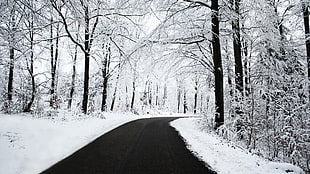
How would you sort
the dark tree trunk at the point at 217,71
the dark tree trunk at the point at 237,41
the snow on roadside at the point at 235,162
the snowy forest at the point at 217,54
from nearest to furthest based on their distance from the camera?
the snow on roadside at the point at 235,162 < the snowy forest at the point at 217,54 < the dark tree trunk at the point at 217,71 < the dark tree trunk at the point at 237,41

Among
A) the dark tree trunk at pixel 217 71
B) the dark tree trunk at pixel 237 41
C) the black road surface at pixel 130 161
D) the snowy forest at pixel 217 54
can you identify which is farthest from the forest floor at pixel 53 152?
the dark tree trunk at pixel 237 41

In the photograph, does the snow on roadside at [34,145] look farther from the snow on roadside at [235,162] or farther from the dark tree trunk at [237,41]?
the dark tree trunk at [237,41]

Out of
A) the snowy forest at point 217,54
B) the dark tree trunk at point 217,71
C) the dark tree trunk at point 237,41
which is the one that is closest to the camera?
the snowy forest at point 217,54

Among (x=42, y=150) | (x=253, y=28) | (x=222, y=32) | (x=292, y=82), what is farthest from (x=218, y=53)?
(x=42, y=150)

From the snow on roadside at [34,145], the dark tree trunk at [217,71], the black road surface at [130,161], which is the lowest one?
the black road surface at [130,161]

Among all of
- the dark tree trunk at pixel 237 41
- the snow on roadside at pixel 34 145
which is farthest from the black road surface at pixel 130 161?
the dark tree trunk at pixel 237 41

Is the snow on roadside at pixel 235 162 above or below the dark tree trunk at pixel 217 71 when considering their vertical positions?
below

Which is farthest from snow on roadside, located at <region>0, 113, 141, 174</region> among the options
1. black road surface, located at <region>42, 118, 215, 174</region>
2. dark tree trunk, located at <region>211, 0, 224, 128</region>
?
dark tree trunk, located at <region>211, 0, 224, 128</region>

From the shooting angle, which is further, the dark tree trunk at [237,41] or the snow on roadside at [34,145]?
the dark tree trunk at [237,41]

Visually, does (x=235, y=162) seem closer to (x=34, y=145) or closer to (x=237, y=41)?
(x=34, y=145)

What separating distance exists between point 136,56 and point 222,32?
4944 millimetres

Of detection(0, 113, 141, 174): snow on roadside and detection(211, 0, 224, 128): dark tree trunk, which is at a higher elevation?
detection(211, 0, 224, 128): dark tree trunk

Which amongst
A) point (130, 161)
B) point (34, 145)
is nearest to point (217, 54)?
point (130, 161)

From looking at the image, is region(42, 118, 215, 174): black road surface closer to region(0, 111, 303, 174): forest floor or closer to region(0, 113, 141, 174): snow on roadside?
region(0, 111, 303, 174): forest floor
